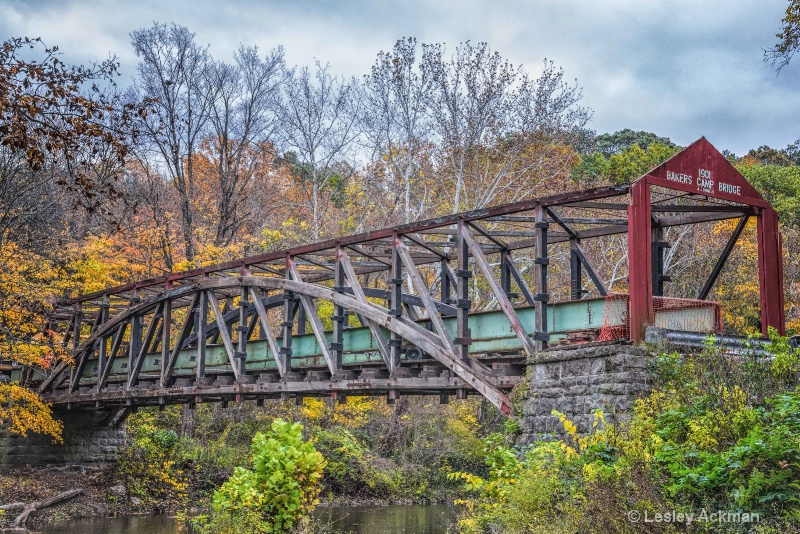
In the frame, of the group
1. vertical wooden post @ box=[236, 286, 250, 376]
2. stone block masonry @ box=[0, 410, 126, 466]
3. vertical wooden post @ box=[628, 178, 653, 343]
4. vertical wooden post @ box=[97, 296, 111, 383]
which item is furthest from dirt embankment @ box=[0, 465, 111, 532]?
vertical wooden post @ box=[628, 178, 653, 343]

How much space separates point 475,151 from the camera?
104 ft

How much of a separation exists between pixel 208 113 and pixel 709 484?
111 feet

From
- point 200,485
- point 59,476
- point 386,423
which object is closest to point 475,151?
point 386,423

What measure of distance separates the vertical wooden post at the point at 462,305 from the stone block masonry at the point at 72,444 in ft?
63.0

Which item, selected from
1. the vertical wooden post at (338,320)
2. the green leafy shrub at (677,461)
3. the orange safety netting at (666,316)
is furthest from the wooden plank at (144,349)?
the orange safety netting at (666,316)

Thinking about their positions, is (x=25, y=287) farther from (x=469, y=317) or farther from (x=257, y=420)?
(x=257, y=420)

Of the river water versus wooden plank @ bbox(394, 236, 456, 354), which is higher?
wooden plank @ bbox(394, 236, 456, 354)

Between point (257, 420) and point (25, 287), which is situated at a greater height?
point (25, 287)

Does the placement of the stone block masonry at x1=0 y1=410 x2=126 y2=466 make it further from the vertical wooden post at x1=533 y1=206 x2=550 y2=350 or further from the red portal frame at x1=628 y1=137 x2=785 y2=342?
the red portal frame at x1=628 y1=137 x2=785 y2=342

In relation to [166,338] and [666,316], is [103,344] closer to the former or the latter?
[166,338]

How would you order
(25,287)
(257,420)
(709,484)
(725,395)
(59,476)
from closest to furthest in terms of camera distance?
1. (709,484)
2. (725,395)
3. (25,287)
4. (59,476)
5. (257,420)

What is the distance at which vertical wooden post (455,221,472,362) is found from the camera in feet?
56.7

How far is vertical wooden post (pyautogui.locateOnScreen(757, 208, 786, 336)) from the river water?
9105 mm

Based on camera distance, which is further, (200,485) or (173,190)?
(173,190)
